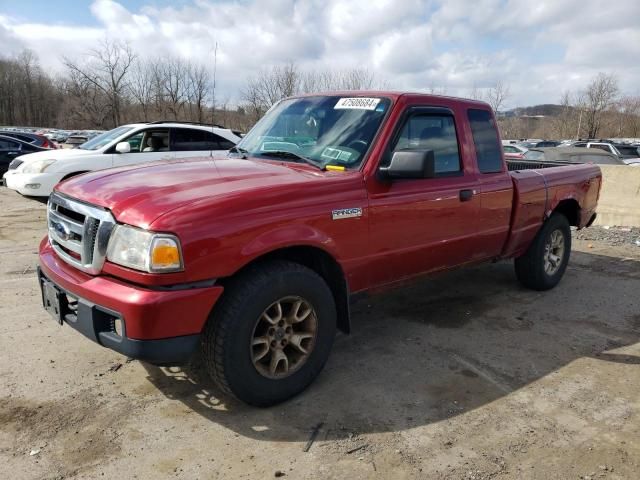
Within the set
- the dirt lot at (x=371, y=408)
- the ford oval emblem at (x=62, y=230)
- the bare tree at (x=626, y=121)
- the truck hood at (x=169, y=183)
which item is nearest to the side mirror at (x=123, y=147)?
the dirt lot at (x=371, y=408)

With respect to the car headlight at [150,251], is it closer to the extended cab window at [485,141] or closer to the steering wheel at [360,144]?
the steering wheel at [360,144]

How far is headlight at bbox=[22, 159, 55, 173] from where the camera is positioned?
8.87 meters

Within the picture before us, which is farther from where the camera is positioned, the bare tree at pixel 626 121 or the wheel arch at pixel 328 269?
the bare tree at pixel 626 121

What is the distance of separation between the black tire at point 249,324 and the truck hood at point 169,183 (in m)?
0.51

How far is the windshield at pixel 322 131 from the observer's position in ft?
11.8

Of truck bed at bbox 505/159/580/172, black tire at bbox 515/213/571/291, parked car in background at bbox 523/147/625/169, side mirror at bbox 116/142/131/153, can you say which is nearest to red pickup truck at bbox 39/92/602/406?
black tire at bbox 515/213/571/291

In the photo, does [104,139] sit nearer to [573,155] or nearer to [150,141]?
[150,141]

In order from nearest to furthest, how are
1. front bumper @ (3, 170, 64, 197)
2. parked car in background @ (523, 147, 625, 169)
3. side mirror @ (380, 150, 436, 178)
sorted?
side mirror @ (380, 150, 436, 178), front bumper @ (3, 170, 64, 197), parked car in background @ (523, 147, 625, 169)

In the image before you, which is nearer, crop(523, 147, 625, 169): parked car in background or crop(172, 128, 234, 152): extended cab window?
crop(172, 128, 234, 152): extended cab window

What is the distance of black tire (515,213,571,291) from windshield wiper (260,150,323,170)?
3010 millimetres

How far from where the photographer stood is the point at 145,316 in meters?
2.54

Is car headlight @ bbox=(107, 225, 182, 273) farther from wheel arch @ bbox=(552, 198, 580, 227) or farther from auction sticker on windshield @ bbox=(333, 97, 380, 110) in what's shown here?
wheel arch @ bbox=(552, 198, 580, 227)

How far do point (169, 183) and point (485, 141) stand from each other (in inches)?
113

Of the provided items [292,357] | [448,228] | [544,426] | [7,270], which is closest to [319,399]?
[292,357]
